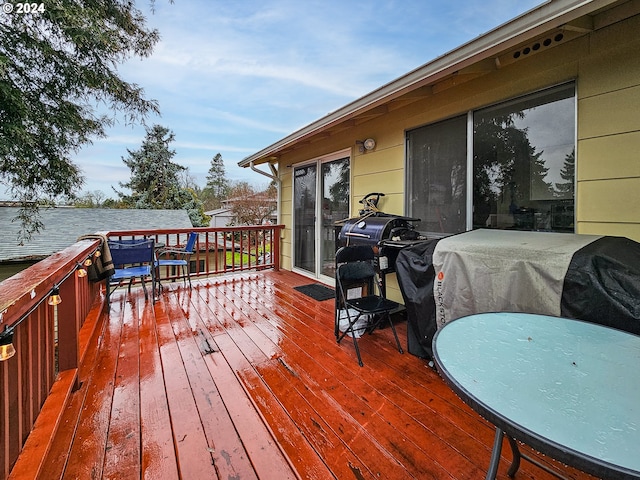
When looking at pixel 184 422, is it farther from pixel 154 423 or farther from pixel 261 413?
pixel 261 413

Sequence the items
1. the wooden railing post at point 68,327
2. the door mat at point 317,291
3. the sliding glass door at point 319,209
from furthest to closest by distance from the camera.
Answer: the sliding glass door at point 319,209 → the door mat at point 317,291 → the wooden railing post at point 68,327

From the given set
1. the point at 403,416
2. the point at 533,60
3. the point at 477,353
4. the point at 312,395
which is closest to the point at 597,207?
the point at 533,60

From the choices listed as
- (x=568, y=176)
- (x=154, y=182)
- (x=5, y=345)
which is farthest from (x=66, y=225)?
(x=568, y=176)

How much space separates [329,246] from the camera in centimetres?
479

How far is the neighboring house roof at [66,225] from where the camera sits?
990cm

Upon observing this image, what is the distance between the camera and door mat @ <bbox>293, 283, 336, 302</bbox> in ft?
13.7

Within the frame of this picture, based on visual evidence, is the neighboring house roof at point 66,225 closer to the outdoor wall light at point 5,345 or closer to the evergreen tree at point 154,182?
the evergreen tree at point 154,182

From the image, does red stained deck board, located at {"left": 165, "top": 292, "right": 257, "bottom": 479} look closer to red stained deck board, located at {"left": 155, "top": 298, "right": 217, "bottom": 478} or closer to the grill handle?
red stained deck board, located at {"left": 155, "top": 298, "right": 217, "bottom": 478}

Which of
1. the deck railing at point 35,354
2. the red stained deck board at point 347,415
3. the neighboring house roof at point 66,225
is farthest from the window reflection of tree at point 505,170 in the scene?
the neighboring house roof at point 66,225

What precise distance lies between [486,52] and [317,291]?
340 cm

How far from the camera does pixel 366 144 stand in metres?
3.83

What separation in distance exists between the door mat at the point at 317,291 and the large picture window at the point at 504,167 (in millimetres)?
1715

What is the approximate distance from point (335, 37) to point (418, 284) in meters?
5.90

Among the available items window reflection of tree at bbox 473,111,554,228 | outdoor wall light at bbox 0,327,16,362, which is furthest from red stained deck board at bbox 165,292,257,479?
window reflection of tree at bbox 473,111,554,228
